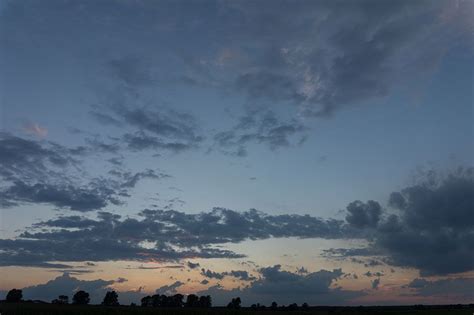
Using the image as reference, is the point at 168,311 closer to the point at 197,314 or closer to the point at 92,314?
the point at 197,314

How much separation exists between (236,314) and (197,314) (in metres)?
17.7

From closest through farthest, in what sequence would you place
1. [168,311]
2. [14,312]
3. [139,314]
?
[139,314], [14,312], [168,311]

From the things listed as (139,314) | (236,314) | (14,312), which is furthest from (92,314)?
(236,314)

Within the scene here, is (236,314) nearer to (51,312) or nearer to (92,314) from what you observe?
(92,314)

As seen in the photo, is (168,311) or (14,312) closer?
(14,312)

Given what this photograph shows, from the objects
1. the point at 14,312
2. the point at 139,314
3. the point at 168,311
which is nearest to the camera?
the point at 139,314

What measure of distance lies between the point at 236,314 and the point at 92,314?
128ft

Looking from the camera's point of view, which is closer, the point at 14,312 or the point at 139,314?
the point at 139,314

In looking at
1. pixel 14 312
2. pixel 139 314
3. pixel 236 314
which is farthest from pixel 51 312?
pixel 236 314

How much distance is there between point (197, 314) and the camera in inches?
4242

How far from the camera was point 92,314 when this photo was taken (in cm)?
10231

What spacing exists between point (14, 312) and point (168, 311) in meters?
37.1

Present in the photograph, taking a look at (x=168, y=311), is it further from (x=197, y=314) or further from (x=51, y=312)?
(x=51, y=312)

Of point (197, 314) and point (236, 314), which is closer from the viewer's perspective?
point (197, 314)
